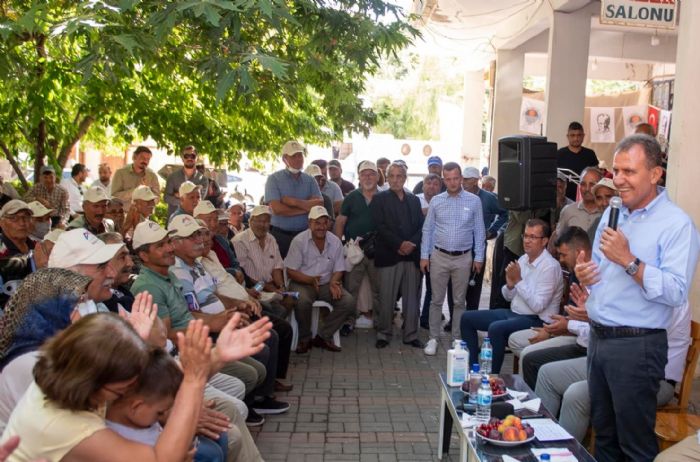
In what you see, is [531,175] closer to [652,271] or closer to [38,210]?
[652,271]

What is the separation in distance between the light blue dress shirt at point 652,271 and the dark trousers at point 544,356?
5.04ft

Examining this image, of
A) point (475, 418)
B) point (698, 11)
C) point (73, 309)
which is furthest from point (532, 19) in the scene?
point (73, 309)

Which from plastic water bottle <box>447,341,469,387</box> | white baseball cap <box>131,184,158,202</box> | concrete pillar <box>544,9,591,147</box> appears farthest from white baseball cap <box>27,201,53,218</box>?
concrete pillar <box>544,9,591,147</box>

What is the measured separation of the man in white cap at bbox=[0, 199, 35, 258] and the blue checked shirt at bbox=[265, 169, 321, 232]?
2956 mm

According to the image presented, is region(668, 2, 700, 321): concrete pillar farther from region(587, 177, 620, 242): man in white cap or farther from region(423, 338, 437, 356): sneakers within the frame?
region(423, 338, 437, 356): sneakers

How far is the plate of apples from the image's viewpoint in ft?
13.0

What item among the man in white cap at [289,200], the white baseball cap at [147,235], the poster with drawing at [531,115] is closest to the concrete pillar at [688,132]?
the man in white cap at [289,200]

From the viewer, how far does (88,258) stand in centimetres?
420

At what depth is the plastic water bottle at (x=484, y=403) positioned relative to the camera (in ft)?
14.7

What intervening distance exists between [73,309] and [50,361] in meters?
0.96

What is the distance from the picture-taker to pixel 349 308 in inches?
331

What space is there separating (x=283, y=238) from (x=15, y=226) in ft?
10.4

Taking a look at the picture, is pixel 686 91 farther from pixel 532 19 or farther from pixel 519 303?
pixel 532 19

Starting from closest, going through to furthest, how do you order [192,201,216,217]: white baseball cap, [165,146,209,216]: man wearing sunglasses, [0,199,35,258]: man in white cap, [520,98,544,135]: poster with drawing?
[0,199,35,258]: man in white cap < [192,201,216,217]: white baseball cap < [165,146,209,216]: man wearing sunglasses < [520,98,544,135]: poster with drawing
